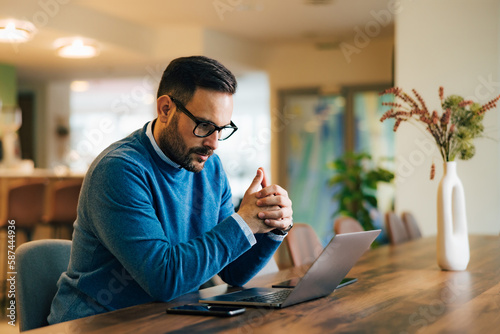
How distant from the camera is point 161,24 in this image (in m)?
7.02

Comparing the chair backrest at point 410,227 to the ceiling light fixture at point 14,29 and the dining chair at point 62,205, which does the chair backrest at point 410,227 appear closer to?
the dining chair at point 62,205

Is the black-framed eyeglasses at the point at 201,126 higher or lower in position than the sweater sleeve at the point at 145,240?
higher

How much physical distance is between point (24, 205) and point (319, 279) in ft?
14.0

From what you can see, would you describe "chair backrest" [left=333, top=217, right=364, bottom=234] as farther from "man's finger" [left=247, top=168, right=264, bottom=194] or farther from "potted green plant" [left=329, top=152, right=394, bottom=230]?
"potted green plant" [left=329, top=152, right=394, bottom=230]

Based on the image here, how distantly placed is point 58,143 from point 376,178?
6359 millimetres

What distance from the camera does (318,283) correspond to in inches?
55.5

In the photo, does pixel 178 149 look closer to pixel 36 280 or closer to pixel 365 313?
pixel 36 280

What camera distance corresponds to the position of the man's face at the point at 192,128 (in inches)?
62.2

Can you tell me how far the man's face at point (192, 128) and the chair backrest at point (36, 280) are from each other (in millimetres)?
448

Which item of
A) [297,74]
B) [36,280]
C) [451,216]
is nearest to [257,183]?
[36,280]

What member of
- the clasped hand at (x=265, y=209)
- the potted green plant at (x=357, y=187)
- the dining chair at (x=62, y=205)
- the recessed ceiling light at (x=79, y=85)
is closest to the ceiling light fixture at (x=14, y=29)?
the dining chair at (x=62, y=205)

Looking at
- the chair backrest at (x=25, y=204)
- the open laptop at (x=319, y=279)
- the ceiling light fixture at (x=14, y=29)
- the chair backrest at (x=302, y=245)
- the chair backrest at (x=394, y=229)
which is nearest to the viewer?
the open laptop at (x=319, y=279)

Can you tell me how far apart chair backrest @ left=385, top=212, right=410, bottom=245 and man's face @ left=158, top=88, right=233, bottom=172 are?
214cm

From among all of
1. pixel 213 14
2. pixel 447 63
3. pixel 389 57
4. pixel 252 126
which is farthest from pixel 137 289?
pixel 252 126
